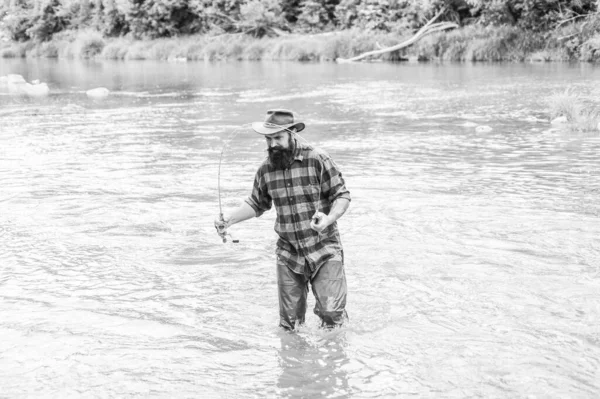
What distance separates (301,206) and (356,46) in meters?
34.2

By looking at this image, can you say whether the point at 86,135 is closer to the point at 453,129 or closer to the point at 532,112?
the point at 453,129

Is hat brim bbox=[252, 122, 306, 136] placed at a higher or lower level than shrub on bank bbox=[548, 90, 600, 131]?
higher

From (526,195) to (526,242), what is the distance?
83.1 inches

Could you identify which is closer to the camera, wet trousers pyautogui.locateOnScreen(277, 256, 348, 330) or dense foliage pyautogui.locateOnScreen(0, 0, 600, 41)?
wet trousers pyautogui.locateOnScreen(277, 256, 348, 330)

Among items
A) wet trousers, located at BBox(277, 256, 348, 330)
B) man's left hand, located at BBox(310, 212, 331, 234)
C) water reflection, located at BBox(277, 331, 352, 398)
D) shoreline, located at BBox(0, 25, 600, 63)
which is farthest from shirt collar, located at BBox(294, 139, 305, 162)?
shoreline, located at BBox(0, 25, 600, 63)

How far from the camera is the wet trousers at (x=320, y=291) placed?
525 cm

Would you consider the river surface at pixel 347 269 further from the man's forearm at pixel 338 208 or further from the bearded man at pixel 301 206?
the man's forearm at pixel 338 208

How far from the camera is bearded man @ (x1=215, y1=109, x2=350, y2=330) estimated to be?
5109 mm

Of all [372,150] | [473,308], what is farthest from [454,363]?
[372,150]

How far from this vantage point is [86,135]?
16875 millimetres

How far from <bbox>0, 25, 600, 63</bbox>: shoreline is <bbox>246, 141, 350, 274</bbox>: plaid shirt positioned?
896 inches

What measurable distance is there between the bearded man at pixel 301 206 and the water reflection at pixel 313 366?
0.75ft

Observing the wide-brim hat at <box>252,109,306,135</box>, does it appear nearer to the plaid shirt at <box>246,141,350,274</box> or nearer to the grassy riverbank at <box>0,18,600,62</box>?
the plaid shirt at <box>246,141,350,274</box>

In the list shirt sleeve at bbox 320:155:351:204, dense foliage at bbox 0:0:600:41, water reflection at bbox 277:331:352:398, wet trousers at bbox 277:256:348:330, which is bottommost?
water reflection at bbox 277:331:352:398
